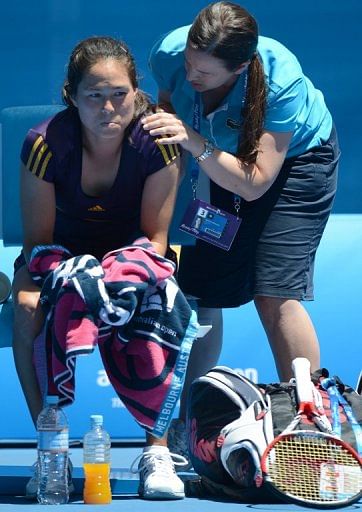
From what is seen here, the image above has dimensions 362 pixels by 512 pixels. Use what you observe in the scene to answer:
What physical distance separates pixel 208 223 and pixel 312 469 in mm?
922

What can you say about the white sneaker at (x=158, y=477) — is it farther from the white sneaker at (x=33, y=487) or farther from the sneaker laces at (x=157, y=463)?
the white sneaker at (x=33, y=487)

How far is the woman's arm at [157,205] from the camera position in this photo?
3152mm

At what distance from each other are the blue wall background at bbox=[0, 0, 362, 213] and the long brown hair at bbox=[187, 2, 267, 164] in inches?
55.5

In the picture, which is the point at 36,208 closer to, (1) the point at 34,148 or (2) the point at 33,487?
(1) the point at 34,148

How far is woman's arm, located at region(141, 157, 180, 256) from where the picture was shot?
10.3ft

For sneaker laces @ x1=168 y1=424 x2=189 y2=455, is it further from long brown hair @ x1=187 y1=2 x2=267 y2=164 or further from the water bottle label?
long brown hair @ x1=187 y1=2 x2=267 y2=164

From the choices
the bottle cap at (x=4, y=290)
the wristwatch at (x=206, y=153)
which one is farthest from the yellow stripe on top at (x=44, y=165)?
the bottle cap at (x=4, y=290)

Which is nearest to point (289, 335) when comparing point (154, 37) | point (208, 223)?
point (208, 223)

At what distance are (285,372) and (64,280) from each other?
0.78 metres

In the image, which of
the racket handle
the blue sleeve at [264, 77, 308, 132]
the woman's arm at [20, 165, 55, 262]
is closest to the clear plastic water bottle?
the woman's arm at [20, 165, 55, 262]

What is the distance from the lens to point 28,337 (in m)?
3.05

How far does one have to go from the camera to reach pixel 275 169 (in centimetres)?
324

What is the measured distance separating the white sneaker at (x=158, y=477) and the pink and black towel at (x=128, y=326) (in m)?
0.08

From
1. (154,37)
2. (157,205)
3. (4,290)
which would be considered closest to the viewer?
(157,205)
